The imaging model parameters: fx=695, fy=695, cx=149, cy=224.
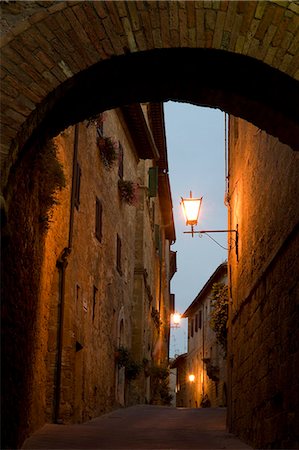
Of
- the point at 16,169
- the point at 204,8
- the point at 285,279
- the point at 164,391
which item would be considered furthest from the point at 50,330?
the point at 164,391

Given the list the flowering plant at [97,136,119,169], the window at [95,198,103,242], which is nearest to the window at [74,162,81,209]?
the window at [95,198,103,242]

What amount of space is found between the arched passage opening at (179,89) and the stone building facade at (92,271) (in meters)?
0.82

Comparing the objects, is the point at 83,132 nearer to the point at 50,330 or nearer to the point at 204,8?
the point at 50,330

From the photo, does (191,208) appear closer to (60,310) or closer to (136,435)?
(60,310)

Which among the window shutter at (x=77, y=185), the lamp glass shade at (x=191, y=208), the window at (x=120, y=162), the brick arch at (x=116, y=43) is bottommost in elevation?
the brick arch at (x=116, y=43)

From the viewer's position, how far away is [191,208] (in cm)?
1346

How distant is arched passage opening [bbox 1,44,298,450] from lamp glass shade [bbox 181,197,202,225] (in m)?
6.05

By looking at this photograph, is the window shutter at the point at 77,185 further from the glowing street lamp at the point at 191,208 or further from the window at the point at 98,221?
the window at the point at 98,221

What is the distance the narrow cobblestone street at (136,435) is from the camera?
10.1 meters

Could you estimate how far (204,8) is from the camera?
238 inches

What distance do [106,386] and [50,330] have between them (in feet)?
→ 21.8

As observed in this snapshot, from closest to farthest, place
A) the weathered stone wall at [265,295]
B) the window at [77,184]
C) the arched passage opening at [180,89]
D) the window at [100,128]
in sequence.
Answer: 1. the arched passage opening at [180,89]
2. the weathered stone wall at [265,295]
3. the window at [77,184]
4. the window at [100,128]

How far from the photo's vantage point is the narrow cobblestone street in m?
10.1

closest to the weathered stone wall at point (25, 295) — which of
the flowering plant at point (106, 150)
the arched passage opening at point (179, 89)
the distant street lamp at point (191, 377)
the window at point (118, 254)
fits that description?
the arched passage opening at point (179, 89)
